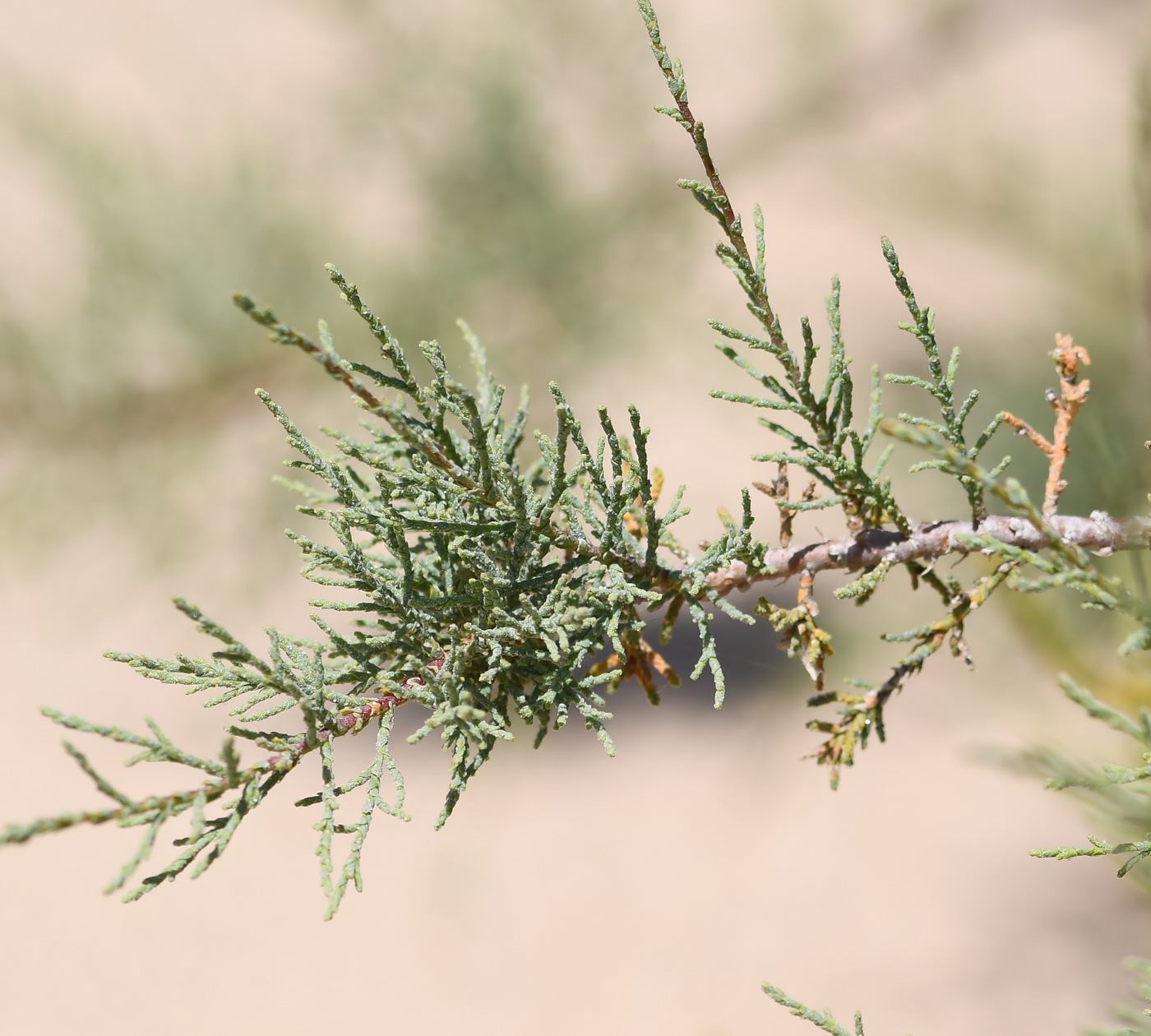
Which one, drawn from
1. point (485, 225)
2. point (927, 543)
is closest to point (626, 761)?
point (485, 225)

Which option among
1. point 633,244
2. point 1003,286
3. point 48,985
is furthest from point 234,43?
point 48,985

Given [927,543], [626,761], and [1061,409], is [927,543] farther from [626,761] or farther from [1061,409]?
[626,761]

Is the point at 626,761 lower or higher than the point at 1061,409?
higher

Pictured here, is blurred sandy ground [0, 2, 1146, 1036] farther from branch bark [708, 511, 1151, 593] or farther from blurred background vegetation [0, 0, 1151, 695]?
branch bark [708, 511, 1151, 593]

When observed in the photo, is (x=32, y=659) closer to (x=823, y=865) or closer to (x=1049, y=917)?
(x=823, y=865)

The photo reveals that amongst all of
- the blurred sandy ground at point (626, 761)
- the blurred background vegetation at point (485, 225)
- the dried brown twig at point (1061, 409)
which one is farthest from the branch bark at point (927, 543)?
the blurred sandy ground at point (626, 761)

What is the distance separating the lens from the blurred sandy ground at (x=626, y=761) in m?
1.73

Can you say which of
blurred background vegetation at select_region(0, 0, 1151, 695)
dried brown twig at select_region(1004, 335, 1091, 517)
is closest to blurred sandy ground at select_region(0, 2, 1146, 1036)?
blurred background vegetation at select_region(0, 0, 1151, 695)

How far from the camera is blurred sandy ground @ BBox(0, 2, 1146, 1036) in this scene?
68.0 inches

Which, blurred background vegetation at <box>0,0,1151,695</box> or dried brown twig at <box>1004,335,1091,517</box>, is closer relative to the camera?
dried brown twig at <box>1004,335,1091,517</box>

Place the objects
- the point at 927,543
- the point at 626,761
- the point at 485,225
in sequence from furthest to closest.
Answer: the point at 626,761 → the point at 485,225 → the point at 927,543

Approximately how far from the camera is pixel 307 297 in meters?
1.67

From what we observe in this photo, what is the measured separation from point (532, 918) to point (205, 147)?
6.18 feet

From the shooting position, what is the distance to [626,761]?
2.35 m
